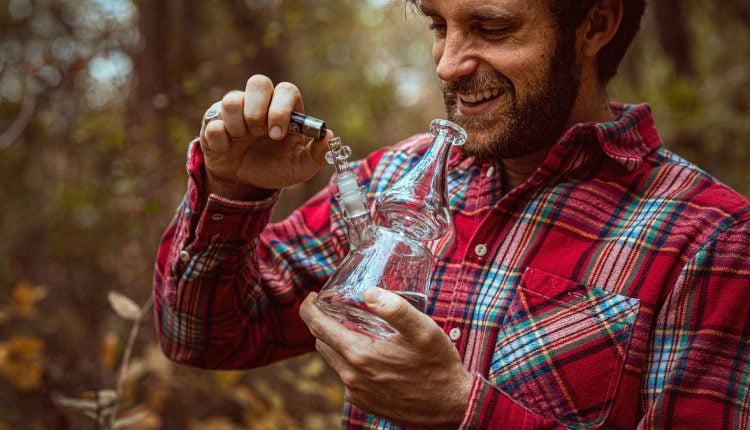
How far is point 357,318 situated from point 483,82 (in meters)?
0.67

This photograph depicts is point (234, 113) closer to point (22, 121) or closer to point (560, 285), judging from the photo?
point (560, 285)

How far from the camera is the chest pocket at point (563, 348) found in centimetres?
148

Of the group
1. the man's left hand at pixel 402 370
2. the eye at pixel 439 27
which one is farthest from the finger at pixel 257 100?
the eye at pixel 439 27

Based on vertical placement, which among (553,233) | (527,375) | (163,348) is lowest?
(163,348)

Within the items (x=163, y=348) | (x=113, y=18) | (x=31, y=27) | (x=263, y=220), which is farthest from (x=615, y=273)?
(x=31, y=27)

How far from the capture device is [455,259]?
5.65ft

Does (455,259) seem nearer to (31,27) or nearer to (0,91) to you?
(0,91)

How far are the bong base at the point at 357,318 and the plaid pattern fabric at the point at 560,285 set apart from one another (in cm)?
22

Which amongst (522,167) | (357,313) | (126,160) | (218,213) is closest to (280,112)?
(218,213)

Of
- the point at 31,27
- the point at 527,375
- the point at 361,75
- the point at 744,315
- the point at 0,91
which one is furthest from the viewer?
the point at 361,75

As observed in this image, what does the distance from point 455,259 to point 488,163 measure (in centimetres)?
30

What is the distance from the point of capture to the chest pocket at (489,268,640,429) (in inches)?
58.2

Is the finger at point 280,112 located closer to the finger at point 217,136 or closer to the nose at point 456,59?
the finger at point 217,136

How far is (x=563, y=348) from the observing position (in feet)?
4.99
